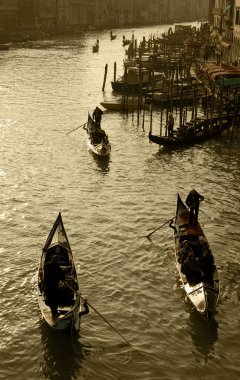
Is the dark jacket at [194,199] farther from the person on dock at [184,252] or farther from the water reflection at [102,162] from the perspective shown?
the water reflection at [102,162]

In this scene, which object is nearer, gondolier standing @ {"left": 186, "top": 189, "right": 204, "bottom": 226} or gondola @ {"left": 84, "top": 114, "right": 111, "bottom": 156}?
gondolier standing @ {"left": 186, "top": 189, "right": 204, "bottom": 226}

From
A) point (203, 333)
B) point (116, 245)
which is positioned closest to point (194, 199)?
Answer: point (116, 245)

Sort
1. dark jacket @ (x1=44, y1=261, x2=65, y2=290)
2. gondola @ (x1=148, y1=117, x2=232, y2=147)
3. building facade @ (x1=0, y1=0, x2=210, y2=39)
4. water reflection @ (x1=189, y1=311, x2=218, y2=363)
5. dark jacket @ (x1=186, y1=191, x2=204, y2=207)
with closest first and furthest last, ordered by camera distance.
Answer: dark jacket @ (x1=44, y1=261, x2=65, y2=290), water reflection @ (x1=189, y1=311, x2=218, y2=363), dark jacket @ (x1=186, y1=191, x2=204, y2=207), gondola @ (x1=148, y1=117, x2=232, y2=147), building facade @ (x1=0, y1=0, x2=210, y2=39)

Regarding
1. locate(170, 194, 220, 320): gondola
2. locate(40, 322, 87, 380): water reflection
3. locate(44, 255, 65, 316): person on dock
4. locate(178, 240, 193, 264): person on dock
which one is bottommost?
locate(40, 322, 87, 380): water reflection

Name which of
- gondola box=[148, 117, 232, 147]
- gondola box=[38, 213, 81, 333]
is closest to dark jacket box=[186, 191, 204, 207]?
gondola box=[38, 213, 81, 333]

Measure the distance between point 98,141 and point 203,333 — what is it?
17.0 meters

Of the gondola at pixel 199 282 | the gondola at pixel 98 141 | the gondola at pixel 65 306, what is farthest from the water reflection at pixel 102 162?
the gondola at pixel 65 306

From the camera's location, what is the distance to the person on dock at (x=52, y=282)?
1348cm

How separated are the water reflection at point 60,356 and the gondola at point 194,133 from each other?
1712 centimetres

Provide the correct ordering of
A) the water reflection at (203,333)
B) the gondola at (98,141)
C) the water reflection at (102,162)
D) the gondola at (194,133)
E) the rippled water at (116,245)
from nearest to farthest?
the rippled water at (116,245), the water reflection at (203,333), the water reflection at (102,162), the gondola at (98,141), the gondola at (194,133)

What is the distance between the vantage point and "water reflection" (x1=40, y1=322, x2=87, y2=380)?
13469 mm

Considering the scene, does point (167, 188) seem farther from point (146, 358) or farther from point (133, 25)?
point (133, 25)

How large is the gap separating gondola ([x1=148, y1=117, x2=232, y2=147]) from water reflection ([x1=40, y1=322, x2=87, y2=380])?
17123 millimetres

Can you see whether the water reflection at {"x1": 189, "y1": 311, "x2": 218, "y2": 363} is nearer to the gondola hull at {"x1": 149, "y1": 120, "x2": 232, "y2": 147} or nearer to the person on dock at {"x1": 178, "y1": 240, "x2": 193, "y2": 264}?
the person on dock at {"x1": 178, "y1": 240, "x2": 193, "y2": 264}
